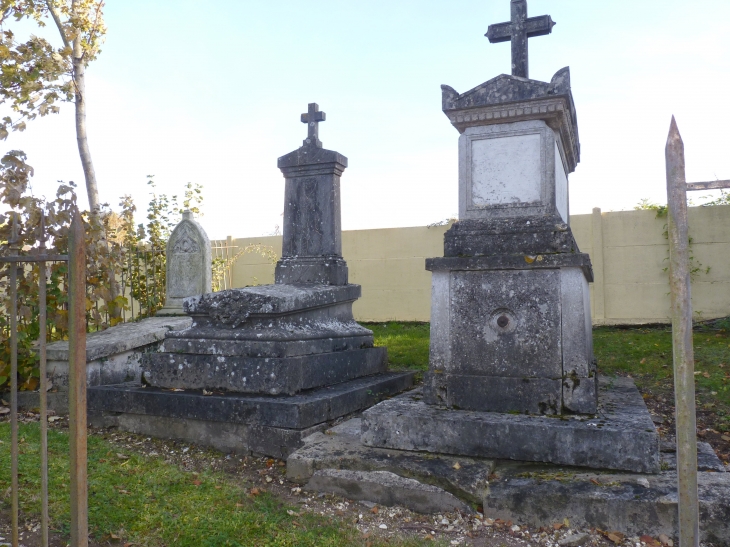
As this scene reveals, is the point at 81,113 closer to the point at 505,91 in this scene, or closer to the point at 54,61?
the point at 54,61

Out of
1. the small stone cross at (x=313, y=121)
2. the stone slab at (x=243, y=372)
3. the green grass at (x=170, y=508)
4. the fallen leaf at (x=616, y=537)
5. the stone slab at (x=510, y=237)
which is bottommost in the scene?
the fallen leaf at (x=616, y=537)

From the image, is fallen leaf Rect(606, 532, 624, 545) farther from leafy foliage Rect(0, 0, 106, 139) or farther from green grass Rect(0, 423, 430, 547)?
leafy foliage Rect(0, 0, 106, 139)

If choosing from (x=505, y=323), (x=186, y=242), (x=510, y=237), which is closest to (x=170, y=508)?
(x=505, y=323)

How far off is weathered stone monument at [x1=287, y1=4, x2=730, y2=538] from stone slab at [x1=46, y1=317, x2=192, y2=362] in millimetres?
2816

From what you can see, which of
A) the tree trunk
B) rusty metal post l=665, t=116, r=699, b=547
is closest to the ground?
rusty metal post l=665, t=116, r=699, b=547

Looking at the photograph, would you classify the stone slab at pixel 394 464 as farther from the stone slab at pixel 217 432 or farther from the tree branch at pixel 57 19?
the tree branch at pixel 57 19

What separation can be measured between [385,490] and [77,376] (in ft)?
6.43

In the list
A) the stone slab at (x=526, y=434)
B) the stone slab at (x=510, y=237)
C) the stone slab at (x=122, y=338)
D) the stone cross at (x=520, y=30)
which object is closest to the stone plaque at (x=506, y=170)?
the stone slab at (x=510, y=237)

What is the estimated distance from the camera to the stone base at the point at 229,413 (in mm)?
4262

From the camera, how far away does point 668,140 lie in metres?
1.92

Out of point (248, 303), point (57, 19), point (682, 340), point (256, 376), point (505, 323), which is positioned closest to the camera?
point (682, 340)

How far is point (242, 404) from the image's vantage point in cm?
441

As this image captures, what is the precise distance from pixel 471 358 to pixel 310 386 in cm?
151

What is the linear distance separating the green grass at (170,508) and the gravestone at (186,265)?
3376 millimetres
